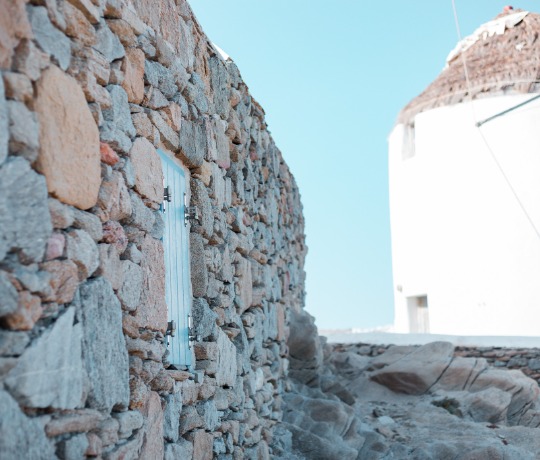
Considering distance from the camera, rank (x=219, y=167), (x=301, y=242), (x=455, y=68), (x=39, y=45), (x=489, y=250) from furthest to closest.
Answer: (x=455, y=68) < (x=489, y=250) < (x=301, y=242) < (x=219, y=167) < (x=39, y=45)

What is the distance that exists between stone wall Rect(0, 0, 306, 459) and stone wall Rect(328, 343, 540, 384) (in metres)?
6.41

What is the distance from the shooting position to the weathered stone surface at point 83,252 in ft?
10.1

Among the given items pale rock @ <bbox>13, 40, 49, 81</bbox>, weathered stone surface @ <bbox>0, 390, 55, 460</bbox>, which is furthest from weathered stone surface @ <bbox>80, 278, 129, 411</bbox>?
pale rock @ <bbox>13, 40, 49, 81</bbox>

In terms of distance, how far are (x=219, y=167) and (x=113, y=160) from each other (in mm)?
1886

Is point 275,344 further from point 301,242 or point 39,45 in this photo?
point 39,45

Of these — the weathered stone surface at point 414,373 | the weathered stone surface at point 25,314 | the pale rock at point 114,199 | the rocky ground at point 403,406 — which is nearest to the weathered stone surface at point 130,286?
the pale rock at point 114,199

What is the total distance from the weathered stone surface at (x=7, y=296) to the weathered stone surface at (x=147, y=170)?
1220 mm

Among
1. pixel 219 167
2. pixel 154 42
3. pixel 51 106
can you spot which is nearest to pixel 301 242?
pixel 219 167

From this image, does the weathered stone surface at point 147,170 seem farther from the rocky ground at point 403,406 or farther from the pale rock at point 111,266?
the rocky ground at point 403,406

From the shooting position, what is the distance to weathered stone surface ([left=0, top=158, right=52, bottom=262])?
2648 millimetres

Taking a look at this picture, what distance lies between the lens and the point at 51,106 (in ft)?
9.82

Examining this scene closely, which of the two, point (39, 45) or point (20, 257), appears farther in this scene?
point (39, 45)

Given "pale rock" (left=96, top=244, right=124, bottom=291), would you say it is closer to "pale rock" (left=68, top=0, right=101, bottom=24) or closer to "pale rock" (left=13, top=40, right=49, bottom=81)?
"pale rock" (left=13, top=40, right=49, bottom=81)

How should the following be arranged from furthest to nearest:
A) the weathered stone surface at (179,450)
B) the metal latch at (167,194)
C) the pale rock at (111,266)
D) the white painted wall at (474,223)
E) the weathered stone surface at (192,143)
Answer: the white painted wall at (474,223)
the weathered stone surface at (192,143)
the metal latch at (167,194)
the weathered stone surface at (179,450)
the pale rock at (111,266)
